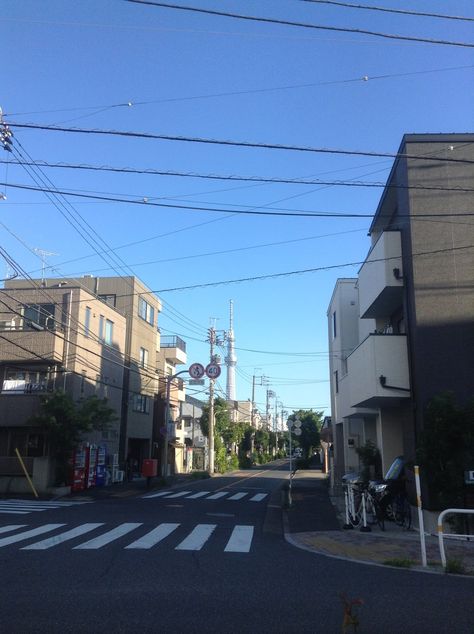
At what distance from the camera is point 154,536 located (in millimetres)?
11844

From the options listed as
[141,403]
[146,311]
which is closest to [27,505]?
[141,403]

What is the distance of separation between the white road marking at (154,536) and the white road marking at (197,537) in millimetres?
539

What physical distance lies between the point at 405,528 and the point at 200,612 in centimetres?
886

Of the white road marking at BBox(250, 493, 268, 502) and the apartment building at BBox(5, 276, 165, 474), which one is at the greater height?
the apartment building at BBox(5, 276, 165, 474)

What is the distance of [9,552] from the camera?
984 cm

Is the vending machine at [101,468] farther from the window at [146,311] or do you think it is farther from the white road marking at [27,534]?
the white road marking at [27,534]

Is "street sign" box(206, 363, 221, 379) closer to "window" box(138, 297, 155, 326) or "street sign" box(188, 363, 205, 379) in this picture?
"street sign" box(188, 363, 205, 379)

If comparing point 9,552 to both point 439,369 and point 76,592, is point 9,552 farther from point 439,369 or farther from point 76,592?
point 439,369

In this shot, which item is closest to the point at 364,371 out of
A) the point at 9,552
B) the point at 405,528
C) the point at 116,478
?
the point at 405,528

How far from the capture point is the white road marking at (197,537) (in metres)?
10.6

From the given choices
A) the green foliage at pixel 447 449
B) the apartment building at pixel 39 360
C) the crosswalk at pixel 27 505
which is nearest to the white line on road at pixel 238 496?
the crosswalk at pixel 27 505

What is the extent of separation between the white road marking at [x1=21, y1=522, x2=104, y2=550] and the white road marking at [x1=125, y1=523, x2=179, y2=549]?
1507mm

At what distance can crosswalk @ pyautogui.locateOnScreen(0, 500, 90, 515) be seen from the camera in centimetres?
1789

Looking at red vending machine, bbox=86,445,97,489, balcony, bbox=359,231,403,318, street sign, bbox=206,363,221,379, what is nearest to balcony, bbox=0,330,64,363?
red vending machine, bbox=86,445,97,489
